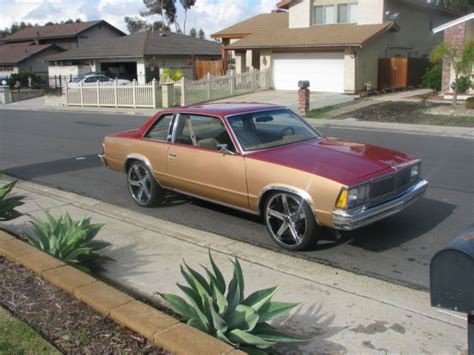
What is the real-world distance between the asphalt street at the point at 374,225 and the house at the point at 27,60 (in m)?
44.3

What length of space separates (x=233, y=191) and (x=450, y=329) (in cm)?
288

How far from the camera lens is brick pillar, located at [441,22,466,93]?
23.8m

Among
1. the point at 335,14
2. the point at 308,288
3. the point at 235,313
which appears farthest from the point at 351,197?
the point at 335,14

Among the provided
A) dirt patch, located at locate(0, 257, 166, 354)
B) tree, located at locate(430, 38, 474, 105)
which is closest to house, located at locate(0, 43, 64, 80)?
tree, located at locate(430, 38, 474, 105)

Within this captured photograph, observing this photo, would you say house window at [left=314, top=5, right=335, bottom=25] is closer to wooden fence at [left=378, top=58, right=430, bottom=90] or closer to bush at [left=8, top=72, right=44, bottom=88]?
wooden fence at [left=378, top=58, right=430, bottom=90]

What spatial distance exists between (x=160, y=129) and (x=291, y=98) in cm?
2013

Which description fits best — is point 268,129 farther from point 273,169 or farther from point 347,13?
point 347,13

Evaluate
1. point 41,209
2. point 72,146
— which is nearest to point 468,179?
point 41,209

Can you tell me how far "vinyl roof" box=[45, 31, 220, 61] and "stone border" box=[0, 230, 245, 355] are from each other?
3721cm

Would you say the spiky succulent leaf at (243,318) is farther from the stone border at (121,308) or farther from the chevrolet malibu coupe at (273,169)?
the chevrolet malibu coupe at (273,169)

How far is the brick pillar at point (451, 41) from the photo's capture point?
77.9 ft

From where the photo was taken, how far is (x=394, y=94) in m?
28.1

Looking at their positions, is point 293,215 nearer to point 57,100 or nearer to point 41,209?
point 41,209

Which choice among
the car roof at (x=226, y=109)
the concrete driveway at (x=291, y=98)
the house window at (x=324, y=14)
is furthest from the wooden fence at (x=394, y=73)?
the car roof at (x=226, y=109)
